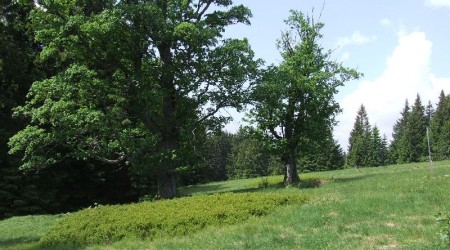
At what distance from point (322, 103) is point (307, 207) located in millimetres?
15722

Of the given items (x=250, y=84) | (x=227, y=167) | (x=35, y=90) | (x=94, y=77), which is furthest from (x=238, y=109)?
(x=227, y=167)

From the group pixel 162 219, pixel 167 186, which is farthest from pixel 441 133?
pixel 162 219

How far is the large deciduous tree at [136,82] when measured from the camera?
20047 mm

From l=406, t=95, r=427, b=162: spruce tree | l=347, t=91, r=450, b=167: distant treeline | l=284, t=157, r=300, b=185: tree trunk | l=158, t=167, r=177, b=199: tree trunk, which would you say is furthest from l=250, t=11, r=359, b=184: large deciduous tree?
l=406, t=95, r=427, b=162: spruce tree

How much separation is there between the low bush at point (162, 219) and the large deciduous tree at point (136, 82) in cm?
504

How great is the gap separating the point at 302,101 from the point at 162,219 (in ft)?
55.3

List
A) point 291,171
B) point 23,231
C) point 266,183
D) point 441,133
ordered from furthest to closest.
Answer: point 441,133 < point 266,183 < point 291,171 < point 23,231

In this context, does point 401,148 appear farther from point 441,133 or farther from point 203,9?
point 203,9

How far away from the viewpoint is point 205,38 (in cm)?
2117

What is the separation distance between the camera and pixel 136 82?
2192cm

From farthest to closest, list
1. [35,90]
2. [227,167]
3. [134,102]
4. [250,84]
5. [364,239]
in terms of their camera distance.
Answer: [227,167]
[250,84]
[134,102]
[35,90]
[364,239]

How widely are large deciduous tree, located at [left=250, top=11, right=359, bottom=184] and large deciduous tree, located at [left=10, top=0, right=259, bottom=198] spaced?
5.20 m

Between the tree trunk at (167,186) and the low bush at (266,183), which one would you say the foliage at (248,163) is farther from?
the tree trunk at (167,186)

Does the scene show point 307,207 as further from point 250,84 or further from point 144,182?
point 144,182
